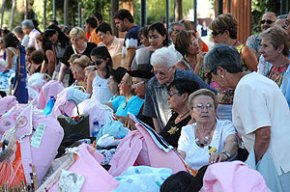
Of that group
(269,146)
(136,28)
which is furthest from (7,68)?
(269,146)

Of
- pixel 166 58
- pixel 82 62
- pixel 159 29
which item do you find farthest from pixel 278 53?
pixel 82 62

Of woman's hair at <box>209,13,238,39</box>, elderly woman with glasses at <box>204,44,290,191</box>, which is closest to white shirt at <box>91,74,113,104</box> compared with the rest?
woman's hair at <box>209,13,238,39</box>

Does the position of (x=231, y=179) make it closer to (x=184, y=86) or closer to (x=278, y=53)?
(x=278, y=53)

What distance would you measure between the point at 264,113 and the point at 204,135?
3.89ft

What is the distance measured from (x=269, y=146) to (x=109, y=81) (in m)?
4.64

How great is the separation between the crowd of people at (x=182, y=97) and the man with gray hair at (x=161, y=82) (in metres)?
0.01

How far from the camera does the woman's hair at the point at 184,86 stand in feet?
23.0

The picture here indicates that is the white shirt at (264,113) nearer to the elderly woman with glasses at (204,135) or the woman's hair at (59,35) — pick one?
the elderly woman with glasses at (204,135)

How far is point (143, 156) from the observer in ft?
17.9

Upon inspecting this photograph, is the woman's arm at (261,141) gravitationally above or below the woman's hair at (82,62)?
above

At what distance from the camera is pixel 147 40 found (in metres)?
10.3

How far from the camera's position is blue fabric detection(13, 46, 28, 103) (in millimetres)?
10398

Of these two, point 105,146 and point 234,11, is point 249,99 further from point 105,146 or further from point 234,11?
point 234,11

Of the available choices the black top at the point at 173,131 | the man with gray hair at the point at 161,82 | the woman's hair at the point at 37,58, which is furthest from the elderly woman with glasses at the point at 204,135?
the woman's hair at the point at 37,58
